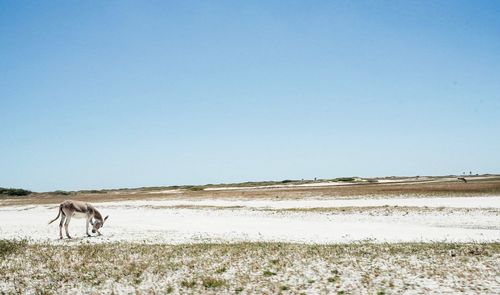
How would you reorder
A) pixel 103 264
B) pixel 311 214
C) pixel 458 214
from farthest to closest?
1. pixel 311 214
2. pixel 458 214
3. pixel 103 264

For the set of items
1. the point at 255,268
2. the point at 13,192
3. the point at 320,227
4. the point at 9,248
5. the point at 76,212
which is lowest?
the point at 320,227

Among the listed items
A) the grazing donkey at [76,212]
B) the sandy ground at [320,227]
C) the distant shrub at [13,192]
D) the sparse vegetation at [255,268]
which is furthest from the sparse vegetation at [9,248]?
the distant shrub at [13,192]

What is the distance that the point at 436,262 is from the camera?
1612 centimetres

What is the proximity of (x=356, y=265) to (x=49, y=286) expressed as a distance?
12.2m

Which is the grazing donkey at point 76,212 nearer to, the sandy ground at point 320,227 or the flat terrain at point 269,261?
the sandy ground at point 320,227

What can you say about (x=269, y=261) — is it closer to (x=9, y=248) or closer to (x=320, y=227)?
(x=320, y=227)

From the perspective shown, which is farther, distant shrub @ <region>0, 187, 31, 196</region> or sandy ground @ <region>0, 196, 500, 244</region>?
distant shrub @ <region>0, 187, 31, 196</region>

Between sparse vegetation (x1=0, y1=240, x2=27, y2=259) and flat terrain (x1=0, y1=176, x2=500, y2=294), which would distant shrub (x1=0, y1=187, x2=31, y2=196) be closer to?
flat terrain (x1=0, y1=176, x2=500, y2=294)

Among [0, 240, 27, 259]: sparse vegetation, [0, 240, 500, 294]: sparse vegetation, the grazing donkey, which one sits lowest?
[0, 240, 500, 294]: sparse vegetation

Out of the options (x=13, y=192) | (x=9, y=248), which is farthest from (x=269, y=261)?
(x=13, y=192)

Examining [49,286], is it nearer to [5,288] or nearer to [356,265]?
[5,288]

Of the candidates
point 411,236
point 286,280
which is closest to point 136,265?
point 286,280

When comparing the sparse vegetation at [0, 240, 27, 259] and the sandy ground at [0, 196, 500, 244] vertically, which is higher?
the sparse vegetation at [0, 240, 27, 259]

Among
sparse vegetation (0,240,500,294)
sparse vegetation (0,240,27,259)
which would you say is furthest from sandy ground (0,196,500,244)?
sparse vegetation (0,240,500,294)
